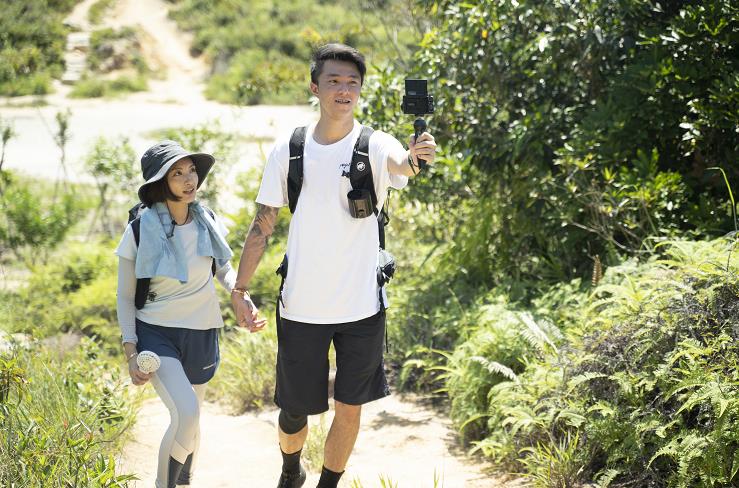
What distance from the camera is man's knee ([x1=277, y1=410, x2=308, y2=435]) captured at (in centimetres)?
401

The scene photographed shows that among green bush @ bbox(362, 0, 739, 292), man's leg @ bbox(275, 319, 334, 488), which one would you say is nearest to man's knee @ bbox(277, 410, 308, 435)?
man's leg @ bbox(275, 319, 334, 488)

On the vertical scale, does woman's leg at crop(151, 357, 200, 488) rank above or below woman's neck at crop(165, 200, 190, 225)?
below

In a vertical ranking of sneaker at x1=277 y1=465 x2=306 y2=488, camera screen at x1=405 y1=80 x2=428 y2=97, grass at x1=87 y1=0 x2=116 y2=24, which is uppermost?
grass at x1=87 y1=0 x2=116 y2=24

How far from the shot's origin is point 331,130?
12.4 ft

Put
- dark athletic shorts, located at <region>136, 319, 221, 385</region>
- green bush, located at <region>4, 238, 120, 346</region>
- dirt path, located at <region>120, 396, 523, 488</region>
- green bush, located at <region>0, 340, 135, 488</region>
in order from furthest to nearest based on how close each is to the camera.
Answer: green bush, located at <region>4, 238, 120, 346</region>, dirt path, located at <region>120, 396, 523, 488</region>, dark athletic shorts, located at <region>136, 319, 221, 385</region>, green bush, located at <region>0, 340, 135, 488</region>

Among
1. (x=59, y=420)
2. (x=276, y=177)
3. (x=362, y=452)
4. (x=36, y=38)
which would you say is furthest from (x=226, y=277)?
(x=36, y=38)

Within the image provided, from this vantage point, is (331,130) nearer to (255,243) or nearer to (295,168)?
(295,168)

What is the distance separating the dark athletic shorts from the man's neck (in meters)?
1.03

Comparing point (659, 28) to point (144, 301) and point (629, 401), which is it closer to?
point (629, 401)

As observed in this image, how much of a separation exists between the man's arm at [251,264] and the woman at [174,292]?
Answer: 7.8 inches

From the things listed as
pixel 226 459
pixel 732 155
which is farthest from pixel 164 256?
pixel 732 155

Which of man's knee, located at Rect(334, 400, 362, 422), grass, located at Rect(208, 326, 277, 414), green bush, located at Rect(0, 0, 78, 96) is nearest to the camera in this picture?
man's knee, located at Rect(334, 400, 362, 422)

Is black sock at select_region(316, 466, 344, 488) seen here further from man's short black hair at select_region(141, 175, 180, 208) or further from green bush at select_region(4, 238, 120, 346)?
green bush at select_region(4, 238, 120, 346)

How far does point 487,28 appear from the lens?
6.20 metres
